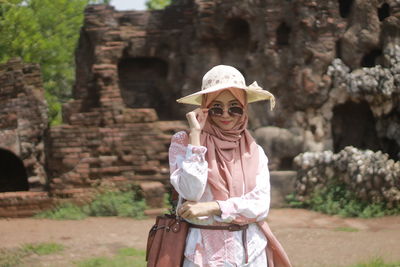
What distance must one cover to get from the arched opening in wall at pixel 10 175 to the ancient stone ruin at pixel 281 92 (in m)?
2.39

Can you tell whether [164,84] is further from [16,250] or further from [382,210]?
[16,250]

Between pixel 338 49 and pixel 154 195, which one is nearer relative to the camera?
pixel 154 195

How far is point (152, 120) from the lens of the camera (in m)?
12.1

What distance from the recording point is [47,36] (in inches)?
867

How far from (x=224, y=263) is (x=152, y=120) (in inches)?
380

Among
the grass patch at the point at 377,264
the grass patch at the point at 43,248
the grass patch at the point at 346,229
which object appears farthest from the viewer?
the grass patch at the point at 346,229

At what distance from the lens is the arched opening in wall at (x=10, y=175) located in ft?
48.9

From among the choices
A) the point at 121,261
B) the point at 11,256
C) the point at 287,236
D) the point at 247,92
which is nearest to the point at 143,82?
the point at 287,236

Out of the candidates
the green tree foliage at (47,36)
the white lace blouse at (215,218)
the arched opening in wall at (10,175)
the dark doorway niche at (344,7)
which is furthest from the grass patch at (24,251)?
the green tree foliage at (47,36)

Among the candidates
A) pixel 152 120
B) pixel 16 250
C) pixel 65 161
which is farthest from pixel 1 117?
pixel 16 250

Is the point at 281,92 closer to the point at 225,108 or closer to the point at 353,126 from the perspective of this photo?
the point at 353,126

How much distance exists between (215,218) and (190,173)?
25cm

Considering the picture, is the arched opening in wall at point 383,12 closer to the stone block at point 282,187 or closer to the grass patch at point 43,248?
Answer: the stone block at point 282,187

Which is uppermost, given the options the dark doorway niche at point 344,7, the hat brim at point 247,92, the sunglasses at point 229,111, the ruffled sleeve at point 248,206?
the dark doorway niche at point 344,7
